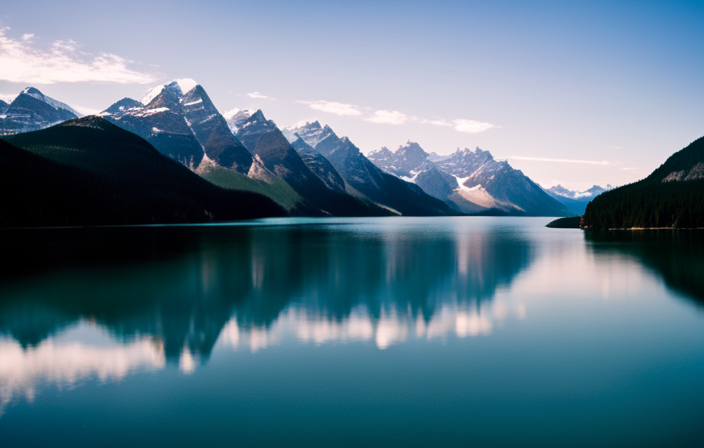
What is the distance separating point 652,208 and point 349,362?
597 ft

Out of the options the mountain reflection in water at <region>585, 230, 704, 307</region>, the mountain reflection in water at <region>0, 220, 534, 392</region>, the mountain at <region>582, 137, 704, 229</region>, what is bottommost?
the mountain reflection in water at <region>0, 220, 534, 392</region>

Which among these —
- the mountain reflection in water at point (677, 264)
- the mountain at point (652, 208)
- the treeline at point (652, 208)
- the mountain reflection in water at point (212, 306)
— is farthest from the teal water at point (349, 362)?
the mountain at point (652, 208)

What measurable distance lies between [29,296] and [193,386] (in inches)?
1159

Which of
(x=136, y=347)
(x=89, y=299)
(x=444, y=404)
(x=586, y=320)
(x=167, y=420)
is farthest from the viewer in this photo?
(x=89, y=299)

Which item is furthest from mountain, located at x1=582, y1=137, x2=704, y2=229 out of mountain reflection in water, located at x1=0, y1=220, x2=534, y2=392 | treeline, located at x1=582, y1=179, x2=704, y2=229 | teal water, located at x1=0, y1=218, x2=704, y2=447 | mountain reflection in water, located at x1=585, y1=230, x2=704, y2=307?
teal water, located at x1=0, y1=218, x2=704, y2=447

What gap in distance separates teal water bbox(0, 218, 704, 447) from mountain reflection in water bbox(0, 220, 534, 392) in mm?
212

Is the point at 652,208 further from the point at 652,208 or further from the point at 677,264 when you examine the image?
the point at 677,264

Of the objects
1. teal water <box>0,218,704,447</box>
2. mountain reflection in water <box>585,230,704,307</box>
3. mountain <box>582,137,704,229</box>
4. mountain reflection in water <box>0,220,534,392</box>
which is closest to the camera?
teal water <box>0,218,704,447</box>

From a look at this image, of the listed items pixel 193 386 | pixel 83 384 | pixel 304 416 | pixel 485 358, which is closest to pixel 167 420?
pixel 193 386

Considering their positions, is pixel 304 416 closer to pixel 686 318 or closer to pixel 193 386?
pixel 193 386

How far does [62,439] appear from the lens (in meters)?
15.7

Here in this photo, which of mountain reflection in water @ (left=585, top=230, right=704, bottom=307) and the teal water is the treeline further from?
the teal water

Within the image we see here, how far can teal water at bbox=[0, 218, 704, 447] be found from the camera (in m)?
16.3

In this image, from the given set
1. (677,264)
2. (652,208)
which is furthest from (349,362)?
(652,208)
